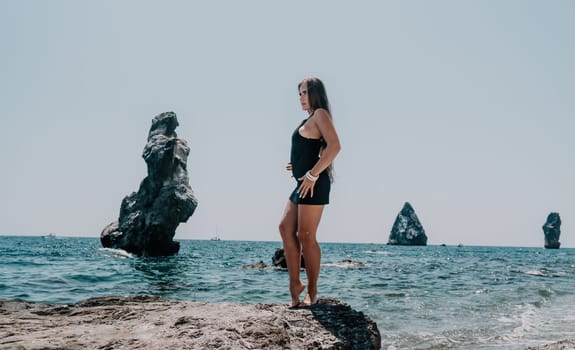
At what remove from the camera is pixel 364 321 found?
468 centimetres

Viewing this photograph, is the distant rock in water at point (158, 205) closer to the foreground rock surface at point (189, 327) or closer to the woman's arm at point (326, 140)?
the foreground rock surface at point (189, 327)

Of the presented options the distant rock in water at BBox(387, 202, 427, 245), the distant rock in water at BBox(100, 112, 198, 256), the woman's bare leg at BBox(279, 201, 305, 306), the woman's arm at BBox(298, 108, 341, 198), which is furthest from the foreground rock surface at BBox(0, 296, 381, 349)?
the distant rock in water at BBox(387, 202, 427, 245)

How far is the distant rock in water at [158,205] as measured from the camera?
4612 centimetres

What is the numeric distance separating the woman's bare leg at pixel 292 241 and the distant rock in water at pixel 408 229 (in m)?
149

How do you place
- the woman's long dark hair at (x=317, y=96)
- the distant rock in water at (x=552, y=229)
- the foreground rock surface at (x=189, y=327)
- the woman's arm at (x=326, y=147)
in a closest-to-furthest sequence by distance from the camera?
the foreground rock surface at (x=189, y=327) < the woman's arm at (x=326, y=147) < the woman's long dark hair at (x=317, y=96) < the distant rock in water at (x=552, y=229)

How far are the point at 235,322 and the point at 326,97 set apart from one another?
8.09ft

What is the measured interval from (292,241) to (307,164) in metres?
0.84

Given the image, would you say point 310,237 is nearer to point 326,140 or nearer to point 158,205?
point 326,140

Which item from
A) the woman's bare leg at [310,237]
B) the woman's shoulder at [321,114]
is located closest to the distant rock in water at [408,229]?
the woman's bare leg at [310,237]

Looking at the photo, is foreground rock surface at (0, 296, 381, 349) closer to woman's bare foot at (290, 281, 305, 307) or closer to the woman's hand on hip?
woman's bare foot at (290, 281, 305, 307)

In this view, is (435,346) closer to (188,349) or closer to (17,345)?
(188,349)

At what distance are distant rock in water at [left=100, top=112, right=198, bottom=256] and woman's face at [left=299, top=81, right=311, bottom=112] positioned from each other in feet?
140

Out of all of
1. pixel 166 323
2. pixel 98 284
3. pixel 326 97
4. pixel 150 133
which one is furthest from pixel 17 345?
pixel 150 133

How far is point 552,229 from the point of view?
431 ft
